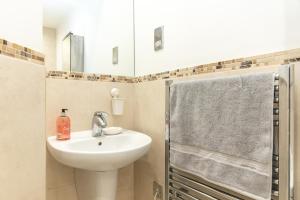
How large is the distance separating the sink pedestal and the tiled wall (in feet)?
0.48

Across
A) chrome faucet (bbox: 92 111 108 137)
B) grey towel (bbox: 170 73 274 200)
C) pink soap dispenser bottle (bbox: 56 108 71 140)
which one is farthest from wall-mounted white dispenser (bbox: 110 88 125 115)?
grey towel (bbox: 170 73 274 200)

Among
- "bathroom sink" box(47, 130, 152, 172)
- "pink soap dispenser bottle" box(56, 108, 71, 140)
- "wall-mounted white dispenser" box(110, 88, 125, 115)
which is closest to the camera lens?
Result: "bathroom sink" box(47, 130, 152, 172)

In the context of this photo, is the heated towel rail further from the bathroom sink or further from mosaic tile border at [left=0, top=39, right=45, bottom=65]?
mosaic tile border at [left=0, top=39, right=45, bottom=65]

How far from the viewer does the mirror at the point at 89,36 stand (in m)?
1.22

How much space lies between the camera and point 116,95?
1359mm

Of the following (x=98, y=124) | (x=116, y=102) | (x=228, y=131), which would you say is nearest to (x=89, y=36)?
(x=116, y=102)

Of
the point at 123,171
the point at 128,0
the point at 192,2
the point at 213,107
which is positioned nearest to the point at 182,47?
the point at 192,2

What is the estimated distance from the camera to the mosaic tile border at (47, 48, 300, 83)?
709mm

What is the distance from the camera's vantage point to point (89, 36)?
142cm

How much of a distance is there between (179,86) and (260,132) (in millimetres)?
432

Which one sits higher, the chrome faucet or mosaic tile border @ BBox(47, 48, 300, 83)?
mosaic tile border @ BBox(47, 48, 300, 83)

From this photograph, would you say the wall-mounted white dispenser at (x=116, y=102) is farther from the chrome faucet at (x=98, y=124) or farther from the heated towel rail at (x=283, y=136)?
the heated towel rail at (x=283, y=136)

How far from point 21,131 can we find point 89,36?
0.84 meters

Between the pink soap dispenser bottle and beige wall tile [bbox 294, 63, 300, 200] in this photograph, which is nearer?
beige wall tile [bbox 294, 63, 300, 200]
